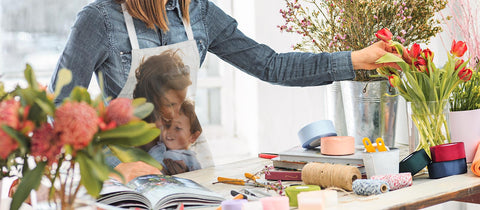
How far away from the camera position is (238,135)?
3492 millimetres

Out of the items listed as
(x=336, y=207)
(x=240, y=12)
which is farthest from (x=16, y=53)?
(x=336, y=207)

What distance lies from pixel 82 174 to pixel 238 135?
273 centimetres

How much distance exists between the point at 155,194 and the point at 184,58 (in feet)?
2.76

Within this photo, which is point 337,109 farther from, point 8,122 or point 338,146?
point 8,122

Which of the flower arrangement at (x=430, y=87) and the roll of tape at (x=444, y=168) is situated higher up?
the flower arrangement at (x=430, y=87)

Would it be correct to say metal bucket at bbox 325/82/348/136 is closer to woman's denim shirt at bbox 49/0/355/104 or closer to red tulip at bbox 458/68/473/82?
woman's denim shirt at bbox 49/0/355/104

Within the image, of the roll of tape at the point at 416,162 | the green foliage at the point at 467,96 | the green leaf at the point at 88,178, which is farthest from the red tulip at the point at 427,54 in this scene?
the green leaf at the point at 88,178

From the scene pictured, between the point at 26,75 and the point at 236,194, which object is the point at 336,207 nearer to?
the point at 236,194

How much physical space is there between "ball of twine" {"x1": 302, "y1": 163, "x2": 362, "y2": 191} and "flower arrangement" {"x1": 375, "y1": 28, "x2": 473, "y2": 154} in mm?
295

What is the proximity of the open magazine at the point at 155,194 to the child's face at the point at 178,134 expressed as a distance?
0.57 meters

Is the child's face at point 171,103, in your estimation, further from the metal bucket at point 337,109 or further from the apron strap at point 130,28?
the metal bucket at point 337,109

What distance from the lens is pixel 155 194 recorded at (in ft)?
4.00

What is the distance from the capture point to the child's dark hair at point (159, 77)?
1.91 m

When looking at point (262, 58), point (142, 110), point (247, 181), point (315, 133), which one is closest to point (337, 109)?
point (262, 58)
